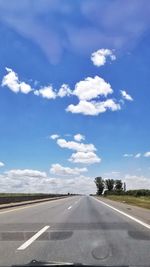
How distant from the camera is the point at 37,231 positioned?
16.2m

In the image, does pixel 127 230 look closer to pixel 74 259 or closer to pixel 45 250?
pixel 45 250

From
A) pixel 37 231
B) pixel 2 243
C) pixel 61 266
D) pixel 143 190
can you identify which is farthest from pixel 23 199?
pixel 143 190

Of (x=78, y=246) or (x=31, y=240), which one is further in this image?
(x=31, y=240)

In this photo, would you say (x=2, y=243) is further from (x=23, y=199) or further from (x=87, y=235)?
(x=23, y=199)

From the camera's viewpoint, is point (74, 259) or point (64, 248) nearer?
point (74, 259)

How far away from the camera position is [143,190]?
538 feet

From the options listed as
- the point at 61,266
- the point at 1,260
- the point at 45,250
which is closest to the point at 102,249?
the point at 45,250

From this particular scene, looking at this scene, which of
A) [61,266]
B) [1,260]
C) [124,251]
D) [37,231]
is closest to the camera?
[61,266]

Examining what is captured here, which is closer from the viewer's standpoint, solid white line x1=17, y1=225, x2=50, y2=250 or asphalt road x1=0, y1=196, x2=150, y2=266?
asphalt road x1=0, y1=196, x2=150, y2=266

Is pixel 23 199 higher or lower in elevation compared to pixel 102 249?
higher

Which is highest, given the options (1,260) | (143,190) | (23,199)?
(143,190)

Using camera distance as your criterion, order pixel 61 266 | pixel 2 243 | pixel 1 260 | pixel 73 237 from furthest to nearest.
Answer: pixel 73 237 < pixel 2 243 < pixel 1 260 < pixel 61 266

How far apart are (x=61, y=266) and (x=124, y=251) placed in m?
4.24

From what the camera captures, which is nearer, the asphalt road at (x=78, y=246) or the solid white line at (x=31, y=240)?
the asphalt road at (x=78, y=246)
